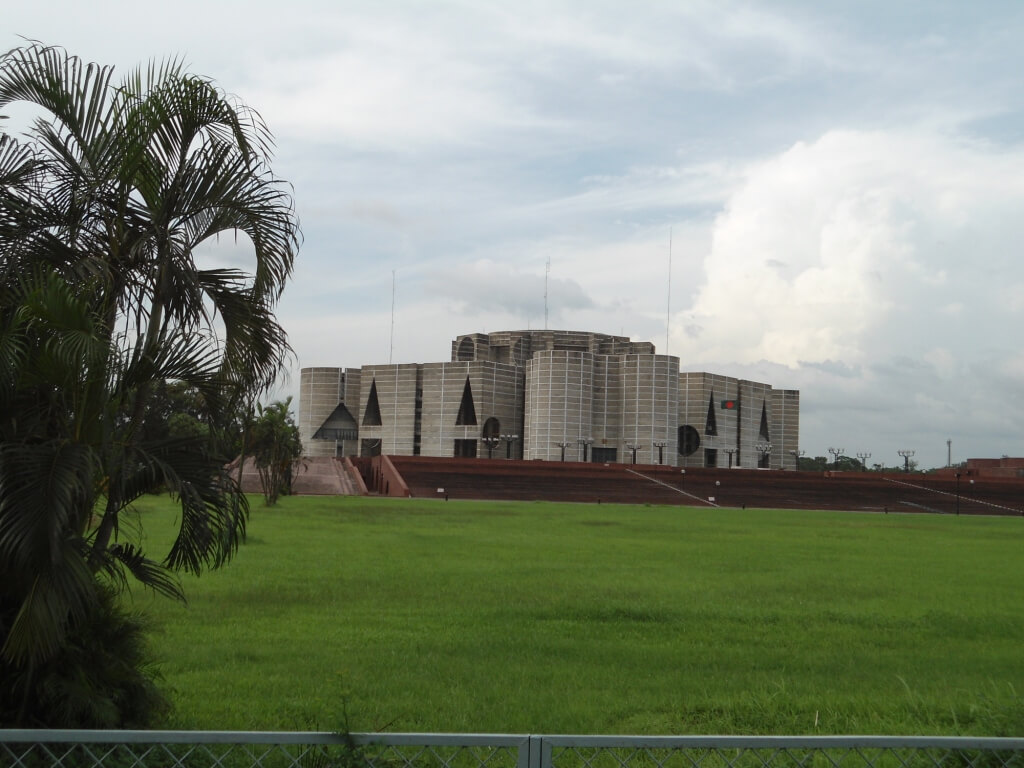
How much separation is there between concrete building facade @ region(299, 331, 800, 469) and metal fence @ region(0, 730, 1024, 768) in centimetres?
6764

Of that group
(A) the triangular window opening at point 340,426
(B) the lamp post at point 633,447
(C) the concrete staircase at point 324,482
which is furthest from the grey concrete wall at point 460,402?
(C) the concrete staircase at point 324,482

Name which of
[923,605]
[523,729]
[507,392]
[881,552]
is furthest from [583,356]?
[523,729]

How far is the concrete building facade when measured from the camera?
74.0 meters

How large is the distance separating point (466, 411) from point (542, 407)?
20.6 feet

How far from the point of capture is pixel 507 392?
7769 centimetres

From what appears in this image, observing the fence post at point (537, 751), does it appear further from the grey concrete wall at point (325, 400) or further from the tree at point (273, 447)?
the grey concrete wall at point (325, 400)

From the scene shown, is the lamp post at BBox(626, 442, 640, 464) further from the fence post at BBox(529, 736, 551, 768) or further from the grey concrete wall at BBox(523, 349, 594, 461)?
the fence post at BBox(529, 736, 551, 768)

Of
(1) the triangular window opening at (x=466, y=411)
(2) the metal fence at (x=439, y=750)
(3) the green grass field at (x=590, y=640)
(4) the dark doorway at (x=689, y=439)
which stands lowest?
(3) the green grass field at (x=590, y=640)

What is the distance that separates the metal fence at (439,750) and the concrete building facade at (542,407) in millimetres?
67637

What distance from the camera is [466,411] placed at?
76938mm

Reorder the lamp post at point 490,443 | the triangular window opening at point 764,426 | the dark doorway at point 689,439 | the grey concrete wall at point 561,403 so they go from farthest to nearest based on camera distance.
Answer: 1. the triangular window opening at point 764,426
2. the dark doorway at point 689,439
3. the lamp post at point 490,443
4. the grey concrete wall at point 561,403

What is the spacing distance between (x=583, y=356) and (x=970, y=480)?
98.1 ft

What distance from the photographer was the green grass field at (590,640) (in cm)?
608

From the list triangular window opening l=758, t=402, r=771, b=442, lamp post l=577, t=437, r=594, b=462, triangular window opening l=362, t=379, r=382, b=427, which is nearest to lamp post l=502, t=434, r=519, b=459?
lamp post l=577, t=437, r=594, b=462
